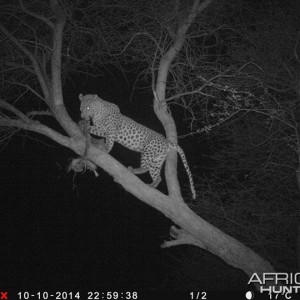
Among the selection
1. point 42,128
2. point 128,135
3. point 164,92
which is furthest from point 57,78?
point 128,135

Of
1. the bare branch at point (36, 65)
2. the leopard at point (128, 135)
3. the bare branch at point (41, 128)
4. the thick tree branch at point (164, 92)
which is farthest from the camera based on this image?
the leopard at point (128, 135)

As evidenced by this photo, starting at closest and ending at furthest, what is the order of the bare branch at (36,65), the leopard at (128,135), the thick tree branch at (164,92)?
the bare branch at (36,65) < the thick tree branch at (164,92) < the leopard at (128,135)

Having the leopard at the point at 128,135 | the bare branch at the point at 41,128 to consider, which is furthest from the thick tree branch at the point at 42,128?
the leopard at the point at 128,135

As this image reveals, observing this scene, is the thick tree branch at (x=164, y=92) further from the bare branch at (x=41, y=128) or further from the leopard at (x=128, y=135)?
the bare branch at (x=41, y=128)

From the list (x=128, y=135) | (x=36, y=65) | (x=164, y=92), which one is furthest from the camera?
(x=128, y=135)

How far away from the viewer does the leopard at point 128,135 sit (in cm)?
667

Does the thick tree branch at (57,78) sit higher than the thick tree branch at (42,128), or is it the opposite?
the thick tree branch at (57,78)

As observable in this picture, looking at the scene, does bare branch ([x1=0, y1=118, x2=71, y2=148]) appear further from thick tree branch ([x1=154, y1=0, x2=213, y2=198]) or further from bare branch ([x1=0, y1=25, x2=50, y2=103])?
thick tree branch ([x1=154, y1=0, x2=213, y2=198])

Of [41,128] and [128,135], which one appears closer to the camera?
[41,128]

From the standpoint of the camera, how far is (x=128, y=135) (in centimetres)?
701

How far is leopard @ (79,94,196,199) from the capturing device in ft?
21.9

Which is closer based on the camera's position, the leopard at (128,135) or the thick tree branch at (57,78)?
the thick tree branch at (57,78)

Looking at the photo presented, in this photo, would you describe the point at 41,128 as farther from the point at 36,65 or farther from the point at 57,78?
the point at 36,65

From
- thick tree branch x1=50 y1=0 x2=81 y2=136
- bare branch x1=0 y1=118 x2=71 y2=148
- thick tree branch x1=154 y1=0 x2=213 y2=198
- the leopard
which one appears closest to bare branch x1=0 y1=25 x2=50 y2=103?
thick tree branch x1=50 y1=0 x2=81 y2=136
